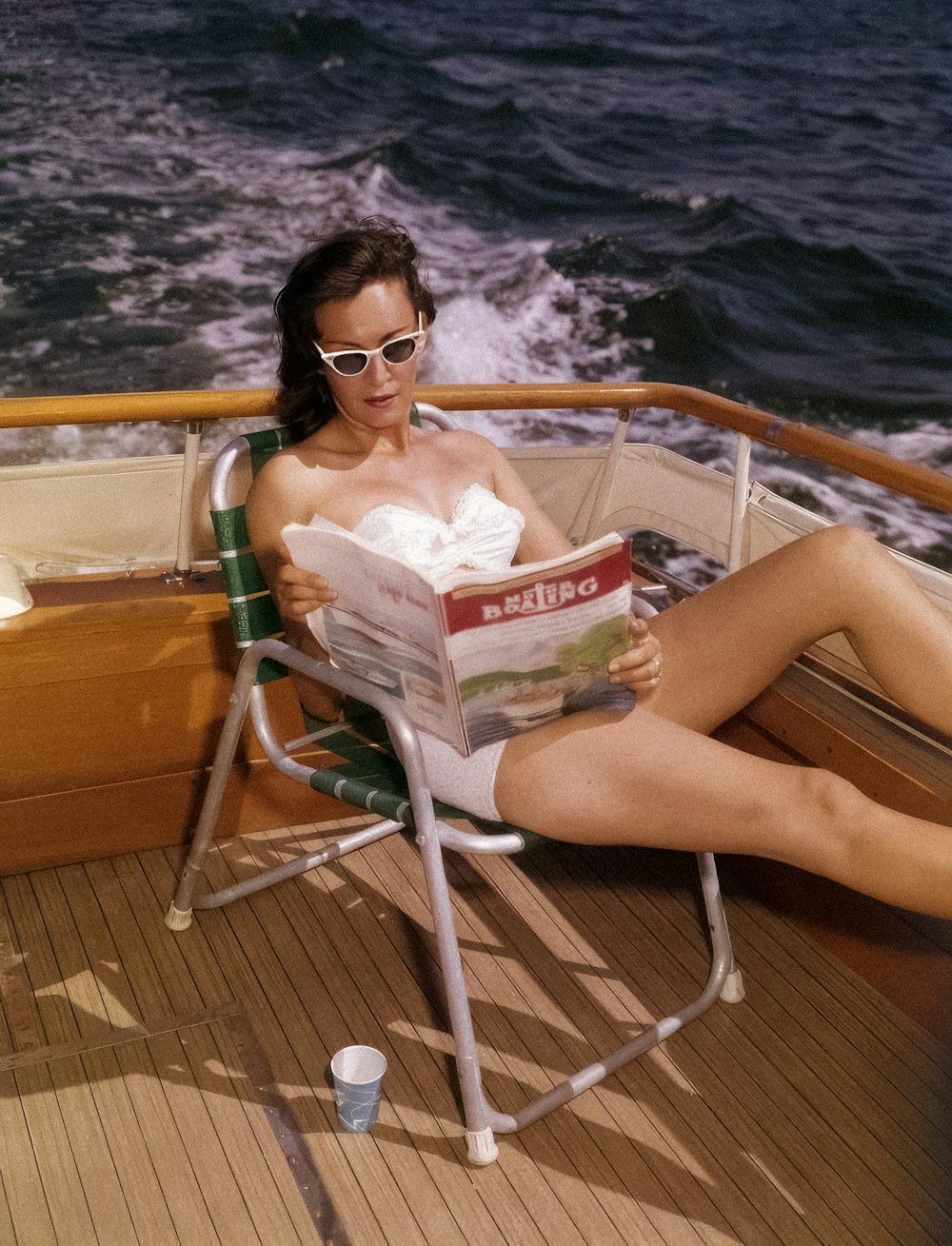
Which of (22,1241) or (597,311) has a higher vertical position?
(22,1241)

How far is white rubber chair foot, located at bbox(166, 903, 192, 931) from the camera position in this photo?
1972 millimetres

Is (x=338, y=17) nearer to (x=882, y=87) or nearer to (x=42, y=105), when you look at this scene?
(x=42, y=105)

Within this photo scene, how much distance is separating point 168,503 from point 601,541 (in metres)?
1.17

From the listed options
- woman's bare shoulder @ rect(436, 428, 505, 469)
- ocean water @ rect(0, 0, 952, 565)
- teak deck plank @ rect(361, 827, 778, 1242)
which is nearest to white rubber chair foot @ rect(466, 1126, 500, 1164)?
teak deck plank @ rect(361, 827, 778, 1242)

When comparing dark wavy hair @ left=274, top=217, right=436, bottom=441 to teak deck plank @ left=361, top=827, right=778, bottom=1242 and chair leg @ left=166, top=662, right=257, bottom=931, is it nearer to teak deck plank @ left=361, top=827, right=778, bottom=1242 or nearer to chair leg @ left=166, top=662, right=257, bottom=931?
chair leg @ left=166, top=662, right=257, bottom=931

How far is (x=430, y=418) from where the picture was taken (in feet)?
6.75

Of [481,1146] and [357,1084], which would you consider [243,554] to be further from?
[481,1146]

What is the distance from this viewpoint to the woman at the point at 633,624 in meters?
1.53

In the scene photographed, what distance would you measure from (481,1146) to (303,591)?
788 millimetres

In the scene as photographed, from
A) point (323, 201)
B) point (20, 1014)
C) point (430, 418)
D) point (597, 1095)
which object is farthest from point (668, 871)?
point (323, 201)

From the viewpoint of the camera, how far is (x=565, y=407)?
2.04 m

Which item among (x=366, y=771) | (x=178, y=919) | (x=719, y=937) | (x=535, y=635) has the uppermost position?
(x=535, y=635)

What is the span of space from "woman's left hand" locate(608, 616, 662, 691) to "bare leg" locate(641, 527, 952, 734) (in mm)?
225

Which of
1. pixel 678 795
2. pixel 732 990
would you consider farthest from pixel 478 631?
pixel 732 990
